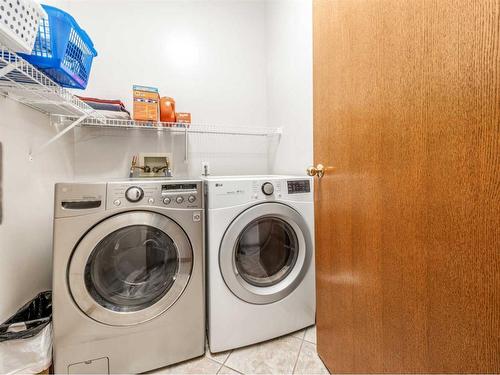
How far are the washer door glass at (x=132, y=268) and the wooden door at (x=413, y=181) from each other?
0.81 meters

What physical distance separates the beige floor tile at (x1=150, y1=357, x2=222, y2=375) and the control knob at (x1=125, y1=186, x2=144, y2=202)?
87 cm

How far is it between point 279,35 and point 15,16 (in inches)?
70.9

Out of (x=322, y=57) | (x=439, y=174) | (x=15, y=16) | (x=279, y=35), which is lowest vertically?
(x=439, y=174)

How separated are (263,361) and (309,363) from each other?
0.23m

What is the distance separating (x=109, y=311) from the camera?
3.30 ft

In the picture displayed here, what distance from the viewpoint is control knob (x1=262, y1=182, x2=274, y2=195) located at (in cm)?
121

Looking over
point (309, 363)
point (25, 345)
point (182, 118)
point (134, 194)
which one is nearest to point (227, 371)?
point (309, 363)

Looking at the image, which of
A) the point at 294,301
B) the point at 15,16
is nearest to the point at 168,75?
the point at 15,16

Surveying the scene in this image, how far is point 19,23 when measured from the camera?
576mm

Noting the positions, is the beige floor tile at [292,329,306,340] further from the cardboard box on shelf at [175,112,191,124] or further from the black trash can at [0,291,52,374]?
the cardboard box on shelf at [175,112,191,124]

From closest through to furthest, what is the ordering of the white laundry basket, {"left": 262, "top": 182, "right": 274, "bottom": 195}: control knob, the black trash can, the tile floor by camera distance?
1. the white laundry basket
2. the black trash can
3. the tile floor
4. {"left": 262, "top": 182, "right": 274, "bottom": 195}: control knob

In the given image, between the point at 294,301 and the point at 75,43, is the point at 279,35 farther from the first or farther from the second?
the point at 294,301

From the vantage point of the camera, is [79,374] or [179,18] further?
[179,18]

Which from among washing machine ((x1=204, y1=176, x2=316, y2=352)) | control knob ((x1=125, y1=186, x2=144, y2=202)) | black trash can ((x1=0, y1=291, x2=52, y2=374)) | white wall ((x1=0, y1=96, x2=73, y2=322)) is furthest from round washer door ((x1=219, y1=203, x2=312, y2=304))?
white wall ((x1=0, y1=96, x2=73, y2=322))
